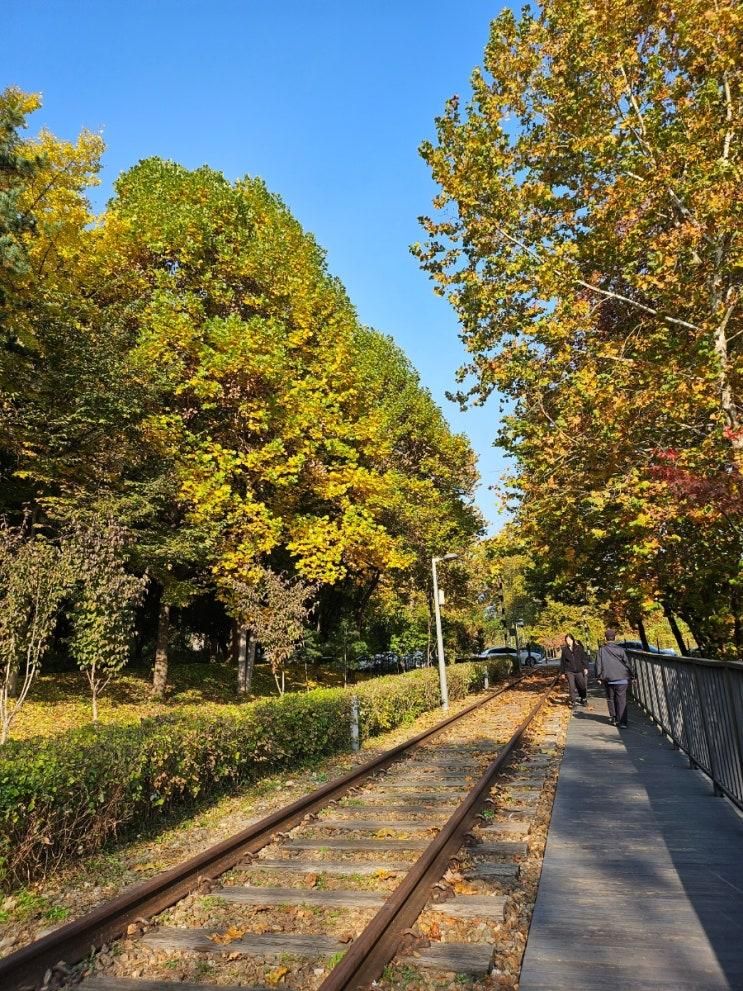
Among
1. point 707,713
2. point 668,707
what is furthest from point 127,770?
point 668,707

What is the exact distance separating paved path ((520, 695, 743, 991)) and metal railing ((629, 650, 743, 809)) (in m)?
0.32

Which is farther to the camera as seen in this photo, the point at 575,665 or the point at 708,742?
the point at 575,665

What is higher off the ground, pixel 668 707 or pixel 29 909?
pixel 668 707

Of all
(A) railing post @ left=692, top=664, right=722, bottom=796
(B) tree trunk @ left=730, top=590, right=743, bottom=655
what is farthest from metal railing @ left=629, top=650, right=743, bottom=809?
(B) tree trunk @ left=730, top=590, right=743, bottom=655

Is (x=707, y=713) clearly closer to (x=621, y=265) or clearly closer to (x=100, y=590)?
(x=621, y=265)

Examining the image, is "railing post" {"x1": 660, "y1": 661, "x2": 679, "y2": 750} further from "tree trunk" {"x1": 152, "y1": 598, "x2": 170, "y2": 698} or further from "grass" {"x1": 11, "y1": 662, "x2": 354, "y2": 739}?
"tree trunk" {"x1": 152, "y1": 598, "x2": 170, "y2": 698}

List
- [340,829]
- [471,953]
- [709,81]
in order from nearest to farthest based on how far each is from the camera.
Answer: [471,953] < [340,829] < [709,81]

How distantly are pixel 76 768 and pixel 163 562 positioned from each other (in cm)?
1221

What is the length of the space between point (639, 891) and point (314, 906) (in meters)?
2.37

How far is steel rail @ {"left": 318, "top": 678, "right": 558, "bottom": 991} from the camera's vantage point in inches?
139

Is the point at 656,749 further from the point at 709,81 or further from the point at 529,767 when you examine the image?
the point at 709,81

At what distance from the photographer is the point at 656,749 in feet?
34.7

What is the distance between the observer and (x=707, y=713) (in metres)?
7.38

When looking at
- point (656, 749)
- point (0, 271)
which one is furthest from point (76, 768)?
point (0, 271)
